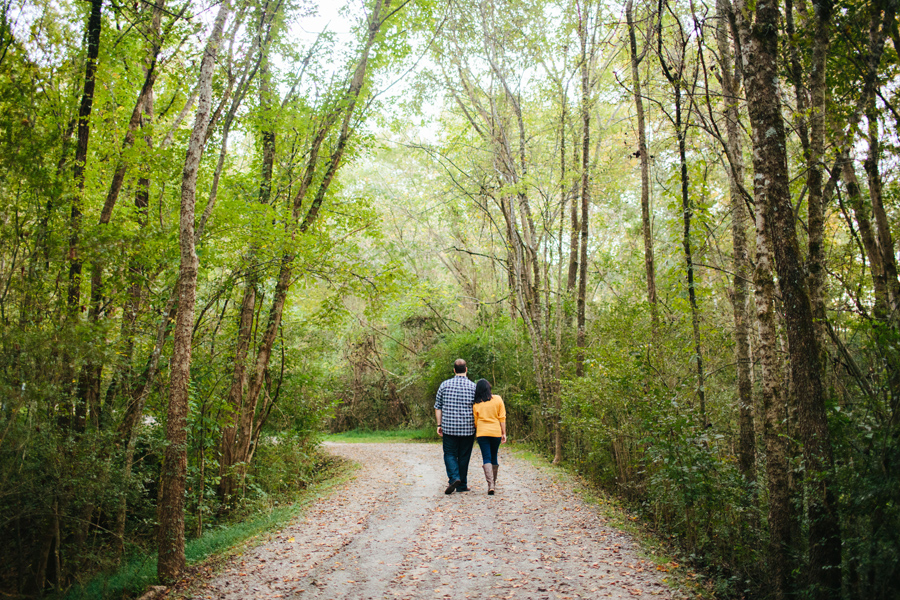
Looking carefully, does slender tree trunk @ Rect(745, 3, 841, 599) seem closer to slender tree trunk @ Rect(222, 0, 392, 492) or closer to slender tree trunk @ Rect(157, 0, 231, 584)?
slender tree trunk @ Rect(157, 0, 231, 584)

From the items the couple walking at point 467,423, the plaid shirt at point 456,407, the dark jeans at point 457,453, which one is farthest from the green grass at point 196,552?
the plaid shirt at point 456,407

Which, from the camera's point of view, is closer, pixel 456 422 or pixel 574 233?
pixel 456 422

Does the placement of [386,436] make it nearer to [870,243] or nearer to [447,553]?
[447,553]

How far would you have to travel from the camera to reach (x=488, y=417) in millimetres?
8258

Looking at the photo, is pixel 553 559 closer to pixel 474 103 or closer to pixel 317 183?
pixel 317 183

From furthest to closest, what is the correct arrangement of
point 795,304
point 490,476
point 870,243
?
point 490,476, point 870,243, point 795,304

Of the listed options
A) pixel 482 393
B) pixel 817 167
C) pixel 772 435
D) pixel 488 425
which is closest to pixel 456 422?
pixel 488 425

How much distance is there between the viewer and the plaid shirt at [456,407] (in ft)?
27.1

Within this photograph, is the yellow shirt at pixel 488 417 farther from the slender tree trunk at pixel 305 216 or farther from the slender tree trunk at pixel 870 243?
the slender tree trunk at pixel 870 243

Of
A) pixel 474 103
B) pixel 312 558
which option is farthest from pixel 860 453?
pixel 474 103

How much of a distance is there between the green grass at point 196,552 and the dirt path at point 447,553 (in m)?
0.40

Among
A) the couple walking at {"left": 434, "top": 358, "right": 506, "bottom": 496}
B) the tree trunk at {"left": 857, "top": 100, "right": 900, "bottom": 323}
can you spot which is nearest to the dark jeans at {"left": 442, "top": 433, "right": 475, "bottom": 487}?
the couple walking at {"left": 434, "top": 358, "right": 506, "bottom": 496}

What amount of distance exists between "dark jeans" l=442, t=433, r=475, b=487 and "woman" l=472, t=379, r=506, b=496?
194 mm

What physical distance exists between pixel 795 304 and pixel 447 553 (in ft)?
13.4
